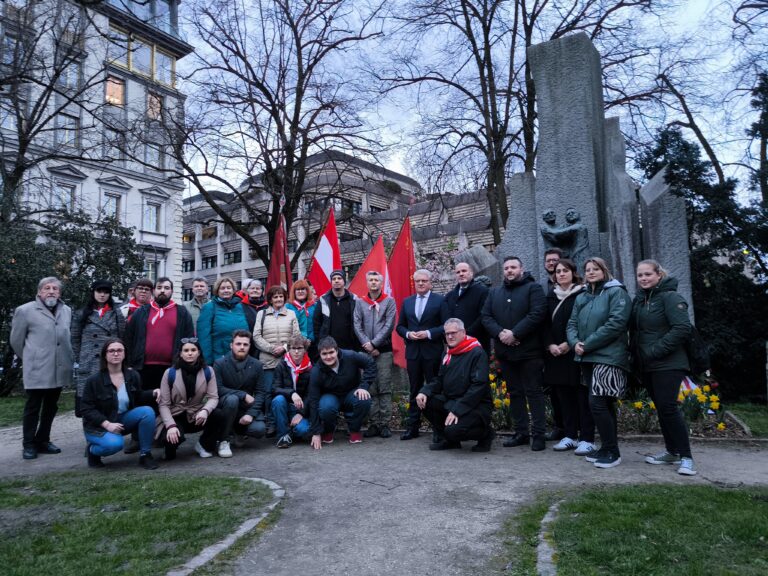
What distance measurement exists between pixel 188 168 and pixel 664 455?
13.0 m

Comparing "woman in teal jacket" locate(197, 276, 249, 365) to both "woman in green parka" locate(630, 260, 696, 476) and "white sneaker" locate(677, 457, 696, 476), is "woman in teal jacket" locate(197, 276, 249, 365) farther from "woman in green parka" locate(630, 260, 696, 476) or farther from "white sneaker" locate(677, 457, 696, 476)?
"white sneaker" locate(677, 457, 696, 476)

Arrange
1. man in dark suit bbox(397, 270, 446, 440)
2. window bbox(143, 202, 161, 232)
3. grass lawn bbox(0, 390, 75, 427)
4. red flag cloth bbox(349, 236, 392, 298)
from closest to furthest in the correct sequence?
man in dark suit bbox(397, 270, 446, 440), red flag cloth bbox(349, 236, 392, 298), grass lawn bbox(0, 390, 75, 427), window bbox(143, 202, 161, 232)

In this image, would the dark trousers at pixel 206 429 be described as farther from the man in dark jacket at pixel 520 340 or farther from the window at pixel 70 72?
the window at pixel 70 72

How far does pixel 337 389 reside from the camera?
693cm

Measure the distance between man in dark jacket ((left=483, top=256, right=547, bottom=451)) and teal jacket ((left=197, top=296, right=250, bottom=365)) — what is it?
3070 millimetres

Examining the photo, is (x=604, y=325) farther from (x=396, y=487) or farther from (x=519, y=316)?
(x=396, y=487)

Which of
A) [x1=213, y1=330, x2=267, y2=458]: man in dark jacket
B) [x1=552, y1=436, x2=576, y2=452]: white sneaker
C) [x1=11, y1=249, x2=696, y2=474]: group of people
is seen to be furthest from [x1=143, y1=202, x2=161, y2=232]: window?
[x1=552, y1=436, x2=576, y2=452]: white sneaker

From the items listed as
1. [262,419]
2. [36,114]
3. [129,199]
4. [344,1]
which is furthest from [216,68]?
[129,199]

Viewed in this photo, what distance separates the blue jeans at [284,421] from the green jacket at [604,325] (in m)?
3.11

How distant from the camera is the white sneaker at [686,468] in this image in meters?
5.11

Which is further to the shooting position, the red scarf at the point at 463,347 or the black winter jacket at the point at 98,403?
the red scarf at the point at 463,347

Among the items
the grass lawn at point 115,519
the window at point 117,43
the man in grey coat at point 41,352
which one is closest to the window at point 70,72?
the window at point 117,43

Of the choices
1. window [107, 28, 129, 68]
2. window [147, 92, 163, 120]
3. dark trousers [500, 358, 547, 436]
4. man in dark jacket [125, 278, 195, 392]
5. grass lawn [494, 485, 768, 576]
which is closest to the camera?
grass lawn [494, 485, 768, 576]

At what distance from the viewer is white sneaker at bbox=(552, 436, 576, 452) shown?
619 cm
